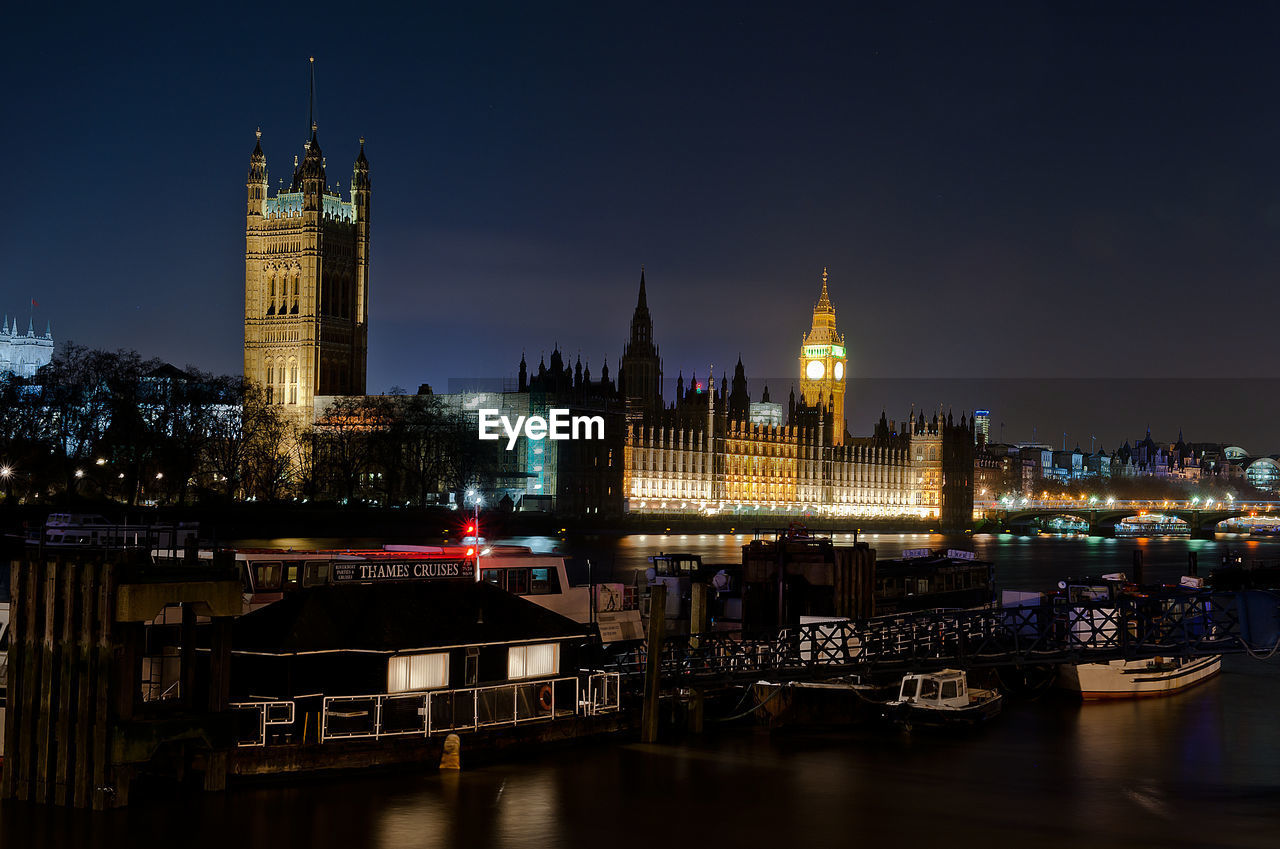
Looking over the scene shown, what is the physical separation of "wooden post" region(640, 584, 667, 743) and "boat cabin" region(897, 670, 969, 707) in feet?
19.6

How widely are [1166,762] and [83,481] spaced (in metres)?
76.6

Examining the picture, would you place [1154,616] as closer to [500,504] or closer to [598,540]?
[598,540]

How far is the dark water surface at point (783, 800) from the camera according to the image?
71.8 ft

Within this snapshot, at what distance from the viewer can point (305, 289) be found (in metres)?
154

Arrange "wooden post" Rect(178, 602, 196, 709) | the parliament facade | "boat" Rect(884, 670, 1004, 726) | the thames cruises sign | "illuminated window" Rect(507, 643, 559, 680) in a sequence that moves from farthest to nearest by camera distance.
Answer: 1. the parliament facade
2. "boat" Rect(884, 670, 1004, 726)
3. "illuminated window" Rect(507, 643, 559, 680)
4. the thames cruises sign
5. "wooden post" Rect(178, 602, 196, 709)

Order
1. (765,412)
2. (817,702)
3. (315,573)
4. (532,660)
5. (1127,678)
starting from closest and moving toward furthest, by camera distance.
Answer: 1. (532,660)
2. (315,573)
3. (817,702)
4. (1127,678)
5. (765,412)

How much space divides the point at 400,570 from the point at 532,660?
2823mm

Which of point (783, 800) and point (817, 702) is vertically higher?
point (817, 702)

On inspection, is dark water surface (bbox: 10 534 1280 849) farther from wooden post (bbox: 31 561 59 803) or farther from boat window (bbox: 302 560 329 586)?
boat window (bbox: 302 560 329 586)

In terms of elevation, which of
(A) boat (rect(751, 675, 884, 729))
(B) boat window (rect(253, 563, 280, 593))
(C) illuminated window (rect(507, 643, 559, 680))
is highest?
(B) boat window (rect(253, 563, 280, 593))

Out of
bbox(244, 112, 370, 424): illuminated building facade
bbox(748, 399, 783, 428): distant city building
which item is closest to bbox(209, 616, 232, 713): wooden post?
bbox(244, 112, 370, 424): illuminated building facade

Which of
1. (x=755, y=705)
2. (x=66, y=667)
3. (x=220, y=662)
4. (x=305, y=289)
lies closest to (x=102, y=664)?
(x=66, y=667)

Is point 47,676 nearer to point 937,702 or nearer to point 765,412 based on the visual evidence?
point 937,702

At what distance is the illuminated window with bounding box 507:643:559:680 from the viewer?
2612cm
